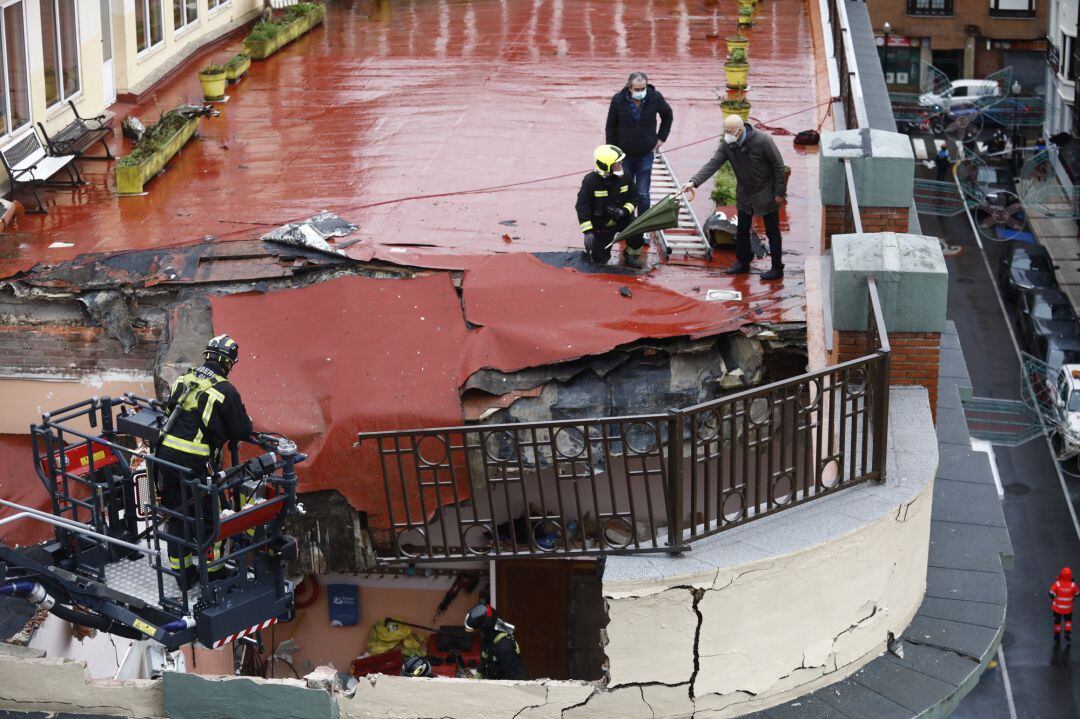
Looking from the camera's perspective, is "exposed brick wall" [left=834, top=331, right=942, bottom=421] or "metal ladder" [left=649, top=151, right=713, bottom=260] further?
"metal ladder" [left=649, top=151, right=713, bottom=260]

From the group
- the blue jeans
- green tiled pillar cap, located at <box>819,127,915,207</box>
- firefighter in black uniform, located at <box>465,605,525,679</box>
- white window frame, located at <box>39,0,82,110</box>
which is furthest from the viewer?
white window frame, located at <box>39,0,82,110</box>

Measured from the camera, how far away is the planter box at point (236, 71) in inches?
845

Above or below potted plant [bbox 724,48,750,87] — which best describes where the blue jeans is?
below

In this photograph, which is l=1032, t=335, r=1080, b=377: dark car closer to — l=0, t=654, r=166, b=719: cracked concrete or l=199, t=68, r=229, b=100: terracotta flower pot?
l=199, t=68, r=229, b=100: terracotta flower pot

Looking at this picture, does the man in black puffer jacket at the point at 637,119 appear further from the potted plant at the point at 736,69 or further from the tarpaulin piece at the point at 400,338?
the potted plant at the point at 736,69

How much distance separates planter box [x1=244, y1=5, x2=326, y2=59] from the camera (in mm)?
22859

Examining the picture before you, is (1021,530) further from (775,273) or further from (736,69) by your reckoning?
(775,273)

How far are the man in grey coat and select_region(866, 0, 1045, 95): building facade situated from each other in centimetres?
4747

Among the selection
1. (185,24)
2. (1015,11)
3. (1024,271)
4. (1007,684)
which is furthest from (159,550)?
(1015,11)

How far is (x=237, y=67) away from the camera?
21797 millimetres

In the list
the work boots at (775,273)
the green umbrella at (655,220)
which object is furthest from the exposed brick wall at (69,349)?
the work boots at (775,273)

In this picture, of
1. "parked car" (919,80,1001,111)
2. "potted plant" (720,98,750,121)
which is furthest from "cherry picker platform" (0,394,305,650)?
"parked car" (919,80,1001,111)

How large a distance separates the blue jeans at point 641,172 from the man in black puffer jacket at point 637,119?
9 cm

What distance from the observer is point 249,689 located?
961cm
